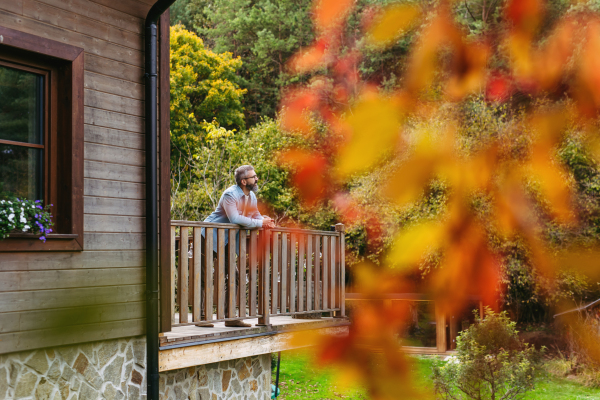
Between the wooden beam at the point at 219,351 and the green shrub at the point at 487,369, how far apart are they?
2.35m

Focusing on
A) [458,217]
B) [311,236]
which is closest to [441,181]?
[458,217]

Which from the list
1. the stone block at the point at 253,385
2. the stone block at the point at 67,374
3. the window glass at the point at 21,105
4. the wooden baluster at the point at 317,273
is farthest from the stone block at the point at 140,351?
the wooden baluster at the point at 317,273

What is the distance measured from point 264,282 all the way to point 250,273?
232 mm

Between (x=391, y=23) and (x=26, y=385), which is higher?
(x=391, y=23)

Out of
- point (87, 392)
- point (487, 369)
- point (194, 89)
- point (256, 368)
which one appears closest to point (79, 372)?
point (87, 392)

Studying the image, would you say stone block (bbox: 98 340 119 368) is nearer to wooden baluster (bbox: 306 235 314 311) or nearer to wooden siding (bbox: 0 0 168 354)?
wooden siding (bbox: 0 0 168 354)

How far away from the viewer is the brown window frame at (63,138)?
12.4 ft

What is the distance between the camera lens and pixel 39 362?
3672 mm

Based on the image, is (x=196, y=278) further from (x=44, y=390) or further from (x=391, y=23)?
(x=391, y=23)

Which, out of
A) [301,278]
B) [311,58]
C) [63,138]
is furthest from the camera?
[301,278]

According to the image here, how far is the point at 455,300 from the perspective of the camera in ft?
4.82

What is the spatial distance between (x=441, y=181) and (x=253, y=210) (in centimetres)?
405

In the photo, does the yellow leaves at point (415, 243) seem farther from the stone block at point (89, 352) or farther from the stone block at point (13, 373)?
the stone block at point (89, 352)

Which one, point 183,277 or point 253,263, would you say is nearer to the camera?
point 183,277
